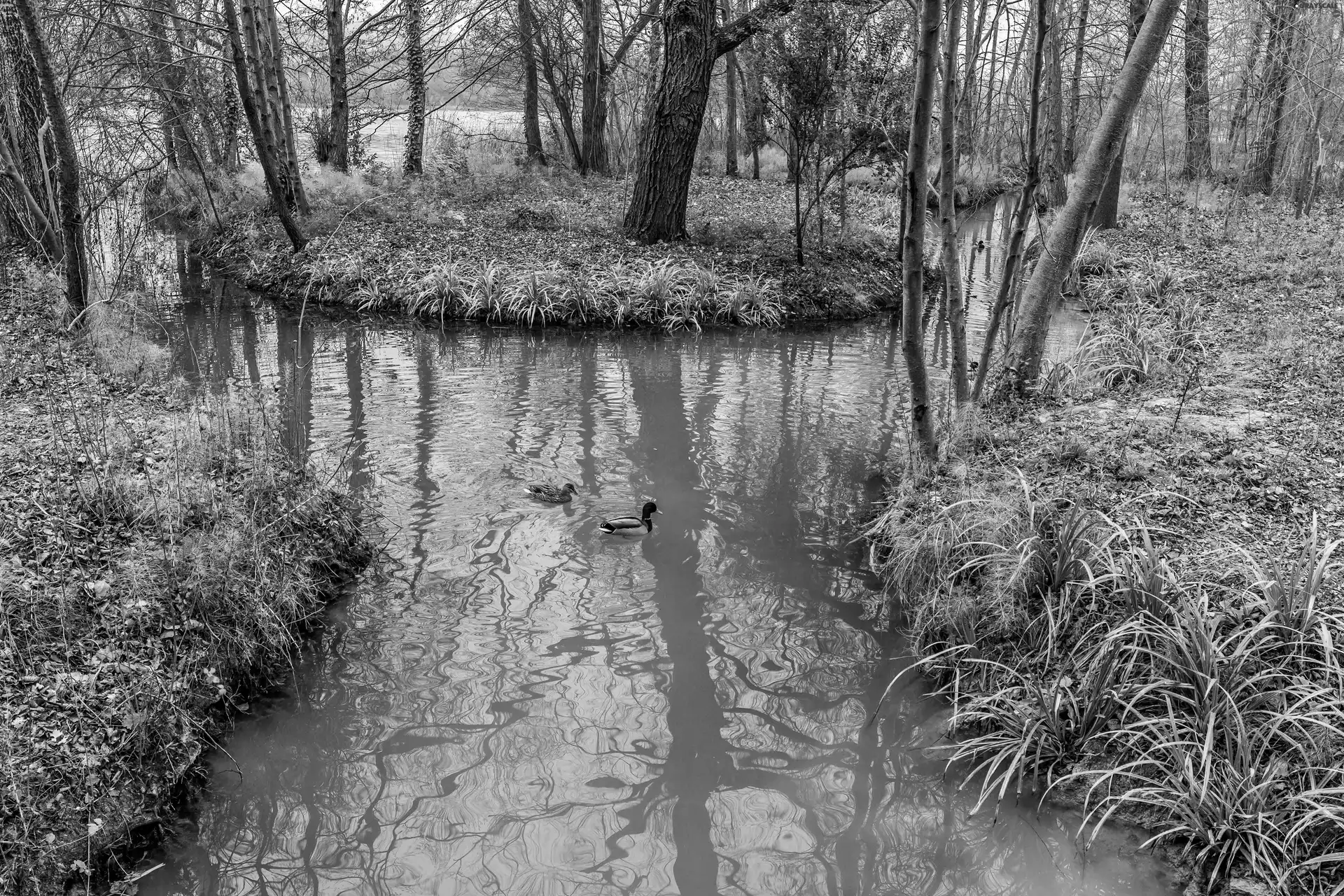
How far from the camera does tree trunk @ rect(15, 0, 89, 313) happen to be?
22.2 feet

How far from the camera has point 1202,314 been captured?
920 cm

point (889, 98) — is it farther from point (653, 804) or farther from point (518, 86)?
point (518, 86)

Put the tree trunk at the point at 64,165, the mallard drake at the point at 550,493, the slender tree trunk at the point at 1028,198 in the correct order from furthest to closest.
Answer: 1. the tree trunk at the point at 64,165
2. the mallard drake at the point at 550,493
3. the slender tree trunk at the point at 1028,198

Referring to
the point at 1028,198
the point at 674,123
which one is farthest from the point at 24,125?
the point at 1028,198

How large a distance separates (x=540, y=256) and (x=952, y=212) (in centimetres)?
783

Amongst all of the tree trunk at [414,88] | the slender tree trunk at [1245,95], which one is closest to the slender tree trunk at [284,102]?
the tree trunk at [414,88]

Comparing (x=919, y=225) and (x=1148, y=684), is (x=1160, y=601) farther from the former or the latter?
(x=919, y=225)

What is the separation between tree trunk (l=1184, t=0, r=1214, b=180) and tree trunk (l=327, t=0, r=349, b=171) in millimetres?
15676

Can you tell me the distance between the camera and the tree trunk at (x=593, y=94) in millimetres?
17234

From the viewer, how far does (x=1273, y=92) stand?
1491 centimetres

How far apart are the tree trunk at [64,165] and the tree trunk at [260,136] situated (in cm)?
Answer: 339

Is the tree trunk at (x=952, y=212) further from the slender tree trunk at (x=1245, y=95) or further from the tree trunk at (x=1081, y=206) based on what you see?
the slender tree trunk at (x=1245, y=95)

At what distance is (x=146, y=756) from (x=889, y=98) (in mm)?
11068

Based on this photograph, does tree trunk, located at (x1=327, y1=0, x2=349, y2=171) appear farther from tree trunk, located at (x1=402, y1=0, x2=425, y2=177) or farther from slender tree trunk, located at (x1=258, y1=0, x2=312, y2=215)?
slender tree trunk, located at (x1=258, y1=0, x2=312, y2=215)
